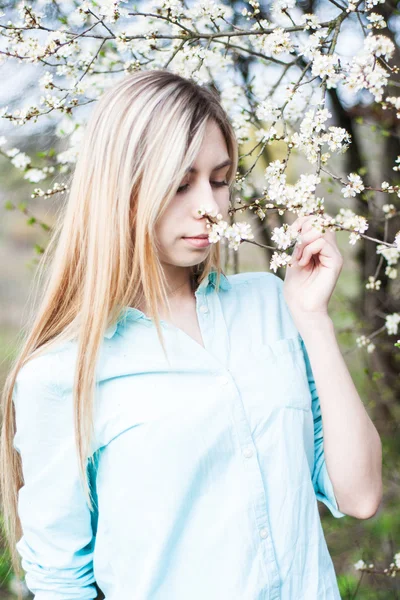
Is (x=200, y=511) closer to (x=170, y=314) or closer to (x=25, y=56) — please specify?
(x=170, y=314)

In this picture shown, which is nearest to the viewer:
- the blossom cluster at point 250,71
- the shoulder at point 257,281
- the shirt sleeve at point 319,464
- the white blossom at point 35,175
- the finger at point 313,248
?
the blossom cluster at point 250,71

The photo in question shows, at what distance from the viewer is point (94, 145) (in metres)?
1.39

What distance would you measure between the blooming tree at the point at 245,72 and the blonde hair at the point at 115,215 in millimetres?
142

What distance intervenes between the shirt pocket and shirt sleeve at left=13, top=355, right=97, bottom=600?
1.37 feet

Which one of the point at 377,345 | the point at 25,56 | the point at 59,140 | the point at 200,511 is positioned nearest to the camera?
the point at 200,511

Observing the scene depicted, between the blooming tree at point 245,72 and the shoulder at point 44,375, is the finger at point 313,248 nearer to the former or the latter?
the blooming tree at point 245,72

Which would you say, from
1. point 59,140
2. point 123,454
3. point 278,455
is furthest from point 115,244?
point 59,140

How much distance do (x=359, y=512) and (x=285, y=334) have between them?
1.40 ft

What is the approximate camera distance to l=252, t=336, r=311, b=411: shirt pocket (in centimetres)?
137

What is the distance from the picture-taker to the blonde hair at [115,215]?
1317 millimetres

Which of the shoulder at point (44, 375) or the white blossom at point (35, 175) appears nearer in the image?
the shoulder at point (44, 375)

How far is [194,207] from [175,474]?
54 centimetres

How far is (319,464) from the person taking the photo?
58.6 inches

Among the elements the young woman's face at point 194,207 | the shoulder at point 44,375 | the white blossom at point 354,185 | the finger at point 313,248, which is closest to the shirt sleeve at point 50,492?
the shoulder at point 44,375
